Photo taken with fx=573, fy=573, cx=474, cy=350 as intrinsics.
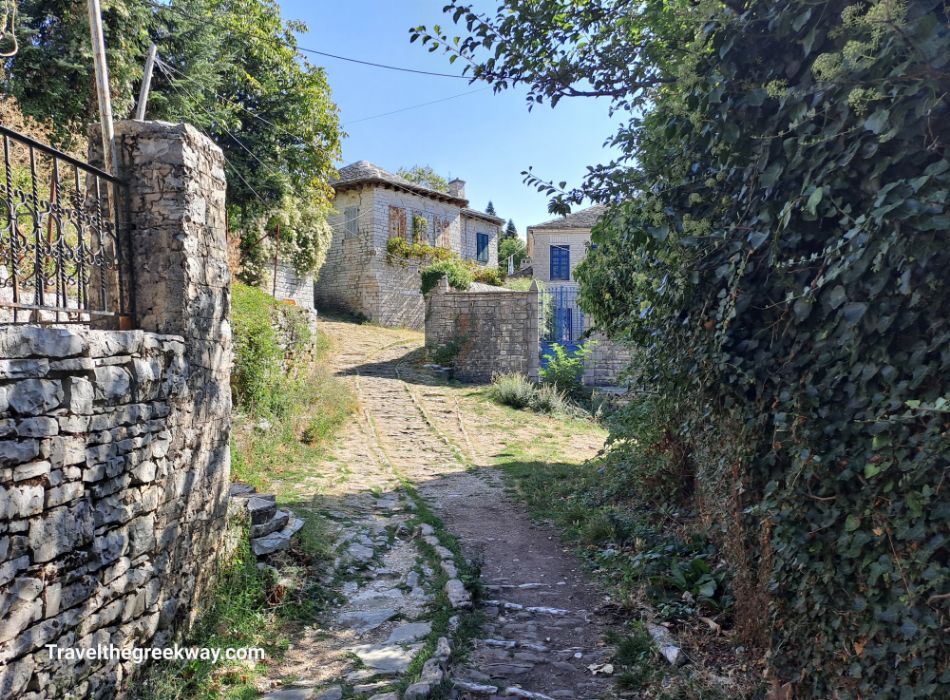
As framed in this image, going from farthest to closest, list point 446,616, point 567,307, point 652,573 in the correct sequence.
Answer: point 567,307 < point 652,573 < point 446,616

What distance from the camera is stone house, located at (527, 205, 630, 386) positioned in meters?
15.0

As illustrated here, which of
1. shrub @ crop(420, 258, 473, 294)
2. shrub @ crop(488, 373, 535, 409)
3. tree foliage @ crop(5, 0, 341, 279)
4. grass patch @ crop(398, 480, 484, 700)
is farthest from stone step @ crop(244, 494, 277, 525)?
shrub @ crop(420, 258, 473, 294)

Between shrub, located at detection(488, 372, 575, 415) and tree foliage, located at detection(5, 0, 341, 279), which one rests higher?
tree foliage, located at detection(5, 0, 341, 279)

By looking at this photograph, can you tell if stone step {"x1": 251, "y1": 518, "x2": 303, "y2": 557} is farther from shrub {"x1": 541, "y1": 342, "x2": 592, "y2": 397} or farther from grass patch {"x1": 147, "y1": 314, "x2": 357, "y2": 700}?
shrub {"x1": 541, "y1": 342, "x2": 592, "y2": 397}

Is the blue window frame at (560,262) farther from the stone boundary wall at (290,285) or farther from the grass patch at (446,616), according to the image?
the grass patch at (446,616)

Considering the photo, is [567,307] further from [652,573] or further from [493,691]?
[493,691]

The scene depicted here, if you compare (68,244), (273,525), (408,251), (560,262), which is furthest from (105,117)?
A: (560,262)

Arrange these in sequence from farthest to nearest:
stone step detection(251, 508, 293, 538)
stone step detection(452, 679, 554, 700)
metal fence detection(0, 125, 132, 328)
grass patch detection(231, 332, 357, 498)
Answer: grass patch detection(231, 332, 357, 498), stone step detection(251, 508, 293, 538), stone step detection(452, 679, 554, 700), metal fence detection(0, 125, 132, 328)

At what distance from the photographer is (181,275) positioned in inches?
150

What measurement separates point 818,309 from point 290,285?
60.0 ft

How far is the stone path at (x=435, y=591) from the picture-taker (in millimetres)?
3443

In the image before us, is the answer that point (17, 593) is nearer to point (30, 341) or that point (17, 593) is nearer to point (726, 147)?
point (30, 341)

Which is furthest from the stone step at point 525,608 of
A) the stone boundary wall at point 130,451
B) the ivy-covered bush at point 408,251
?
the ivy-covered bush at point 408,251

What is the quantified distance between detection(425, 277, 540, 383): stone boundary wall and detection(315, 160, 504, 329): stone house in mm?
7326
